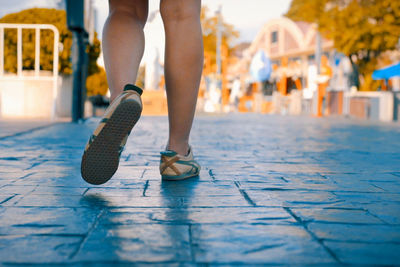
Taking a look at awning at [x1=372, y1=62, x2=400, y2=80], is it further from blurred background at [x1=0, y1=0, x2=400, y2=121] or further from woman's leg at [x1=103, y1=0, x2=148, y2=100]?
woman's leg at [x1=103, y1=0, x2=148, y2=100]

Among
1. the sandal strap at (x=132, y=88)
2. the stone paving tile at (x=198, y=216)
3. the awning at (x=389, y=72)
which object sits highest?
the awning at (x=389, y=72)

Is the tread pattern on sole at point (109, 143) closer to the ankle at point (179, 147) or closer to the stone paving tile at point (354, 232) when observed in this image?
the ankle at point (179, 147)

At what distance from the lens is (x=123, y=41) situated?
97.7 inches

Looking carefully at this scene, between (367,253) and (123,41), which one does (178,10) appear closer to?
(123,41)

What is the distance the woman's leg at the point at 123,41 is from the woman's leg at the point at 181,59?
124mm

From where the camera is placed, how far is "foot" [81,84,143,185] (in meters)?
2.04

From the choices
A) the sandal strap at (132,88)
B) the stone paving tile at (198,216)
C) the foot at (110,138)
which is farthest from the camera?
the sandal strap at (132,88)

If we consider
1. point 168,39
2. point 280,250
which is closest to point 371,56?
point 168,39

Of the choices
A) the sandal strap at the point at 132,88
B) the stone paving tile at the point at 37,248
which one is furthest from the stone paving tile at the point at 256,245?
the sandal strap at the point at 132,88

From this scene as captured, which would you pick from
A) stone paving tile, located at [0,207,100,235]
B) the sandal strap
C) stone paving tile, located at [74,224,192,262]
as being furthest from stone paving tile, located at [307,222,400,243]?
the sandal strap

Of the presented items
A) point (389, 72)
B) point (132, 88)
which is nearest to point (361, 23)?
point (389, 72)

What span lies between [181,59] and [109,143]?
2.03 feet

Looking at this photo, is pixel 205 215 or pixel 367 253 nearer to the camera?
pixel 367 253

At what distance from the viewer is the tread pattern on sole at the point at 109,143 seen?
2047 millimetres
